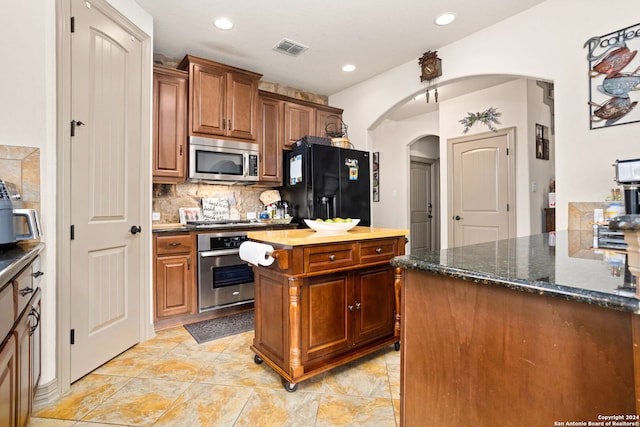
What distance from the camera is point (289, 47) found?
10.6 ft

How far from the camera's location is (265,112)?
377 centimetres

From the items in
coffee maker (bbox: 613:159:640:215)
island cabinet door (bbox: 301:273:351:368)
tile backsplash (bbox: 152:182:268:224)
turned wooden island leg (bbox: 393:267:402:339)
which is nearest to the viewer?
coffee maker (bbox: 613:159:640:215)

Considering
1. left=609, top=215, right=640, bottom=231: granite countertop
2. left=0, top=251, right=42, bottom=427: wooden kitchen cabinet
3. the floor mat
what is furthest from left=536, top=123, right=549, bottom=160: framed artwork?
left=0, top=251, right=42, bottom=427: wooden kitchen cabinet

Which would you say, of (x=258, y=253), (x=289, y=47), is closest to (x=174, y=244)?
(x=258, y=253)

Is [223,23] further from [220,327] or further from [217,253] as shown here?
[220,327]

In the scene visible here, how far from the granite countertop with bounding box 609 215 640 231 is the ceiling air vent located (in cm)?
317

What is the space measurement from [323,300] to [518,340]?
1.26 meters

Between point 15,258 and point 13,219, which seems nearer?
point 15,258

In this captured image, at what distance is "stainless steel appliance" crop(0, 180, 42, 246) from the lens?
4.49 ft

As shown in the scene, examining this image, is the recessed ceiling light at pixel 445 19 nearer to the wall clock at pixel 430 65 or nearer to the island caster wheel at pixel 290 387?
the wall clock at pixel 430 65

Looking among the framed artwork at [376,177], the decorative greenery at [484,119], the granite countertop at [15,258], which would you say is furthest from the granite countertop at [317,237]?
the framed artwork at [376,177]

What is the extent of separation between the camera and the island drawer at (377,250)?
6.71 feet

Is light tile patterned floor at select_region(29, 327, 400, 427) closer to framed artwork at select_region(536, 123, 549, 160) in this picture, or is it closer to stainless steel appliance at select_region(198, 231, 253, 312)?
stainless steel appliance at select_region(198, 231, 253, 312)

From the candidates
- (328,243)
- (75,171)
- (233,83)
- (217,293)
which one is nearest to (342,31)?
(233,83)
